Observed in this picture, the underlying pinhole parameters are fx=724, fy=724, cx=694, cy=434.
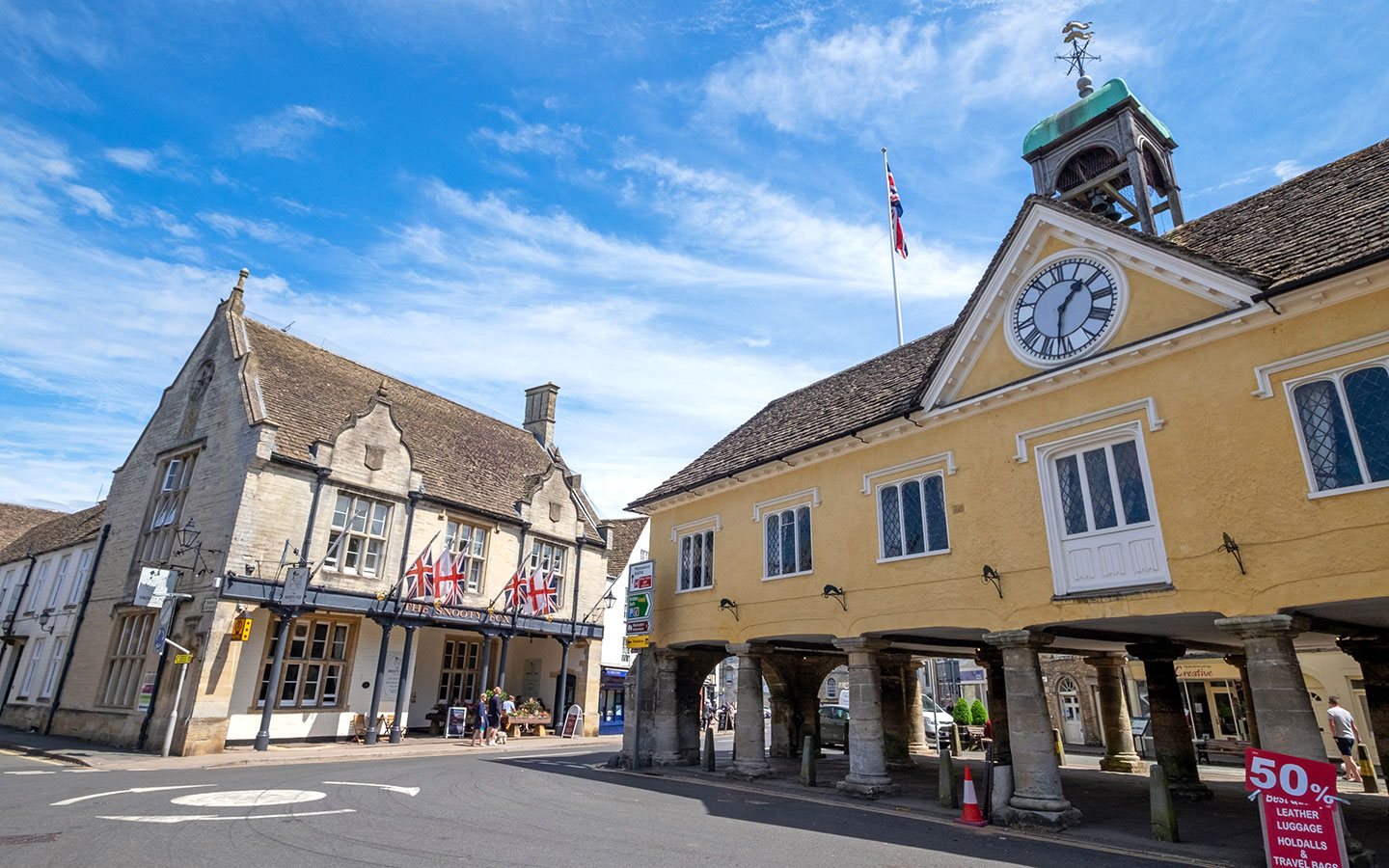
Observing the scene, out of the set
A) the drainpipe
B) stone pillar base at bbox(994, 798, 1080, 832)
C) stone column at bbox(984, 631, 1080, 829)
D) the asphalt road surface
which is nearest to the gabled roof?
stone column at bbox(984, 631, 1080, 829)

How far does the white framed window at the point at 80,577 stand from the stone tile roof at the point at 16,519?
15979 millimetres

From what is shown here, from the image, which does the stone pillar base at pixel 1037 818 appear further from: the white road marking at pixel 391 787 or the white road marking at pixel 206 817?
the white road marking at pixel 206 817

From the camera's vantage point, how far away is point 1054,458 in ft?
41.3

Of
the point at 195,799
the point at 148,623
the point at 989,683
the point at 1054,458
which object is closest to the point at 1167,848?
the point at 1054,458

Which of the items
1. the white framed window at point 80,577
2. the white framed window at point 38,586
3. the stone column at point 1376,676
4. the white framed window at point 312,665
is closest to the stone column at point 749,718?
the stone column at point 1376,676

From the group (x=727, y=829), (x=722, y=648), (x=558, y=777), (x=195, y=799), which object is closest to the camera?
(x=727, y=829)

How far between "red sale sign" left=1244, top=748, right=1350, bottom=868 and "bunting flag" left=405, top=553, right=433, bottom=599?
69.1ft

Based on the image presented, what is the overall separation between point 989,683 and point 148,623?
2537 cm

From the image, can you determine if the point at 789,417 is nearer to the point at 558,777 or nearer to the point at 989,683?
the point at 989,683

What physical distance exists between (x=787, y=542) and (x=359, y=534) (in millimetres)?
15473

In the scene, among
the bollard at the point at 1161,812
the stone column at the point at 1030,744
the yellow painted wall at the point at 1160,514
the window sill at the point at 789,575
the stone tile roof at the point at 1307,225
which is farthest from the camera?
the window sill at the point at 789,575

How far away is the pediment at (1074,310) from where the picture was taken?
11.2 metres

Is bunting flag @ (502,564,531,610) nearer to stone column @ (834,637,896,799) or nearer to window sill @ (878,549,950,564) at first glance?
stone column @ (834,637,896,799)

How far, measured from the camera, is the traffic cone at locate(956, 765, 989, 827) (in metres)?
12.1
